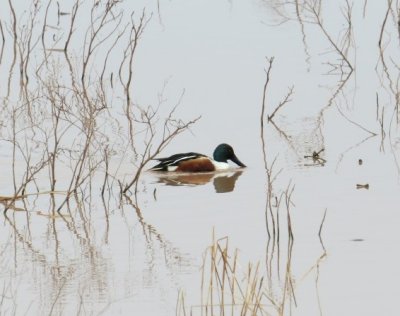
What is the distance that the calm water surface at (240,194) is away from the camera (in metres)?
8.36

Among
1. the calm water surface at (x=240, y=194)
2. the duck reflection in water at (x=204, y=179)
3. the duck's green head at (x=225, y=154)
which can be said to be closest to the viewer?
the calm water surface at (x=240, y=194)

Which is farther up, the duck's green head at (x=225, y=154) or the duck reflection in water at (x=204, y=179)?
the duck's green head at (x=225, y=154)

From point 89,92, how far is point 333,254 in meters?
6.84

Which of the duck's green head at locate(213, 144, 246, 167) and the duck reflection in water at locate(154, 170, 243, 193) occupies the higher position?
the duck's green head at locate(213, 144, 246, 167)

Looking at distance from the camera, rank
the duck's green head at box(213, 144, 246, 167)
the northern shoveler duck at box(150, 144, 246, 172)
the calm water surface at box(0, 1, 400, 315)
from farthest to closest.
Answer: the duck's green head at box(213, 144, 246, 167) < the northern shoveler duck at box(150, 144, 246, 172) < the calm water surface at box(0, 1, 400, 315)

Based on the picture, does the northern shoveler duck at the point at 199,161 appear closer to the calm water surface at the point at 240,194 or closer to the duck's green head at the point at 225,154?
the duck's green head at the point at 225,154

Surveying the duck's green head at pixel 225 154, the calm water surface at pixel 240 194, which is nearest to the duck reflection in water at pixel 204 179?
the calm water surface at pixel 240 194

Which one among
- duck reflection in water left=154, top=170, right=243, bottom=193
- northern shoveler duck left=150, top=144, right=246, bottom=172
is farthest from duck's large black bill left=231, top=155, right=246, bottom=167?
duck reflection in water left=154, top=170, right=243, bottom=193

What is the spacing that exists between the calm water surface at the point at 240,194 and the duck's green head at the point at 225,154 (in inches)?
8.5

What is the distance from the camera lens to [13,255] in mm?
9375

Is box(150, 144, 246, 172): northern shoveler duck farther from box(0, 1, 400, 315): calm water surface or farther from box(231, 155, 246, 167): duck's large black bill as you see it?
box(0, 1, 400, 315): calm water surface

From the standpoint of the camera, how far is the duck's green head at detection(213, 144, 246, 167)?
13688 mm

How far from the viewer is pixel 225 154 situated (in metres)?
13.8

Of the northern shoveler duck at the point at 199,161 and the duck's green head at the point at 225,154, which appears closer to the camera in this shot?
the northern shoveler duck at the point at 199,161
